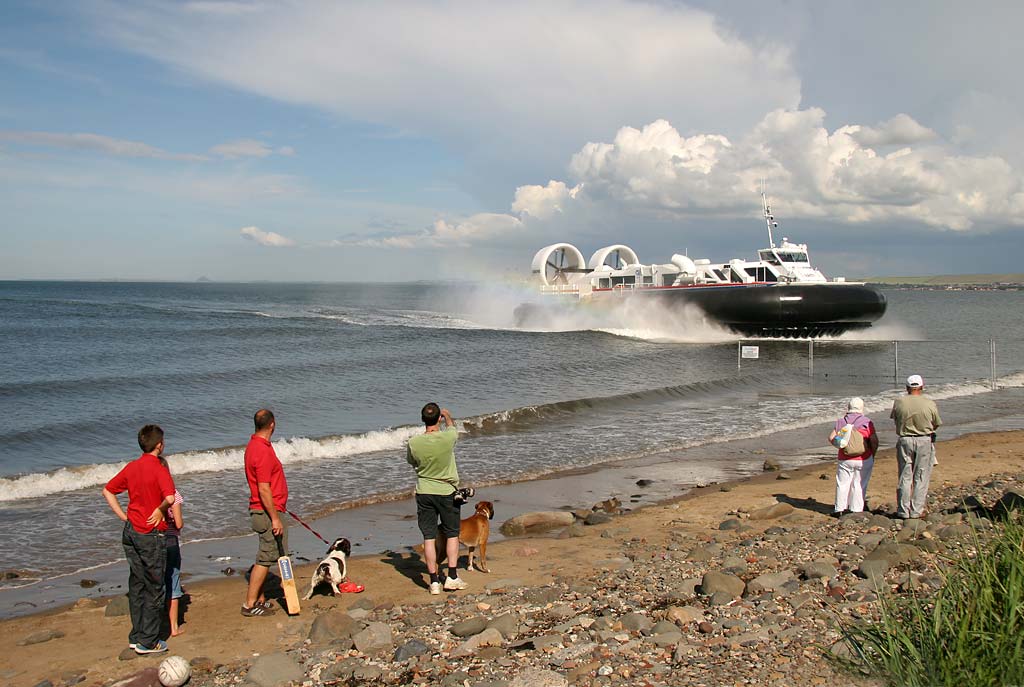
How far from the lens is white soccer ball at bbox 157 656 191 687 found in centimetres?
424

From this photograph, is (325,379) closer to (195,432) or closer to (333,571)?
(195,432)

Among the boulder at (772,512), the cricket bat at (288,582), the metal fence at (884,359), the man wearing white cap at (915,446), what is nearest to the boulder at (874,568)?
the man wearing white cap at (915,446)

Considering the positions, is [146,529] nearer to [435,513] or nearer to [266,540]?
[266,540]

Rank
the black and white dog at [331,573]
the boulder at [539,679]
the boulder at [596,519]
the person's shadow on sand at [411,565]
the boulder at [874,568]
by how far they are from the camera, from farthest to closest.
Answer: the boulder at [596,519] < the person's shadow on sand at [411,565] < the black and white dog at [331,573] < the boulder at [874,568] < the boulder at [539,679]

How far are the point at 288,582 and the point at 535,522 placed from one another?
321cm

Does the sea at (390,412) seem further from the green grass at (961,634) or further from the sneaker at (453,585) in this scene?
the green grass at (961,634)

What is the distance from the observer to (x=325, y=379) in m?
21.3

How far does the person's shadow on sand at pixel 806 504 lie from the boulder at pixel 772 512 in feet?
0.92

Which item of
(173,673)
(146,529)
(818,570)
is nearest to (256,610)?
(146,529)

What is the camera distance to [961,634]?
3068 mm

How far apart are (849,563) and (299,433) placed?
1028 centimetres

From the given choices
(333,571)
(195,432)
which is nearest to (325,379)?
(195,432)

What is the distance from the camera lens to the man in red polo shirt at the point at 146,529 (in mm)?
4695

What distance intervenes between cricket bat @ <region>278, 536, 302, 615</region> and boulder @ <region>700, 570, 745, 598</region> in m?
2.59
